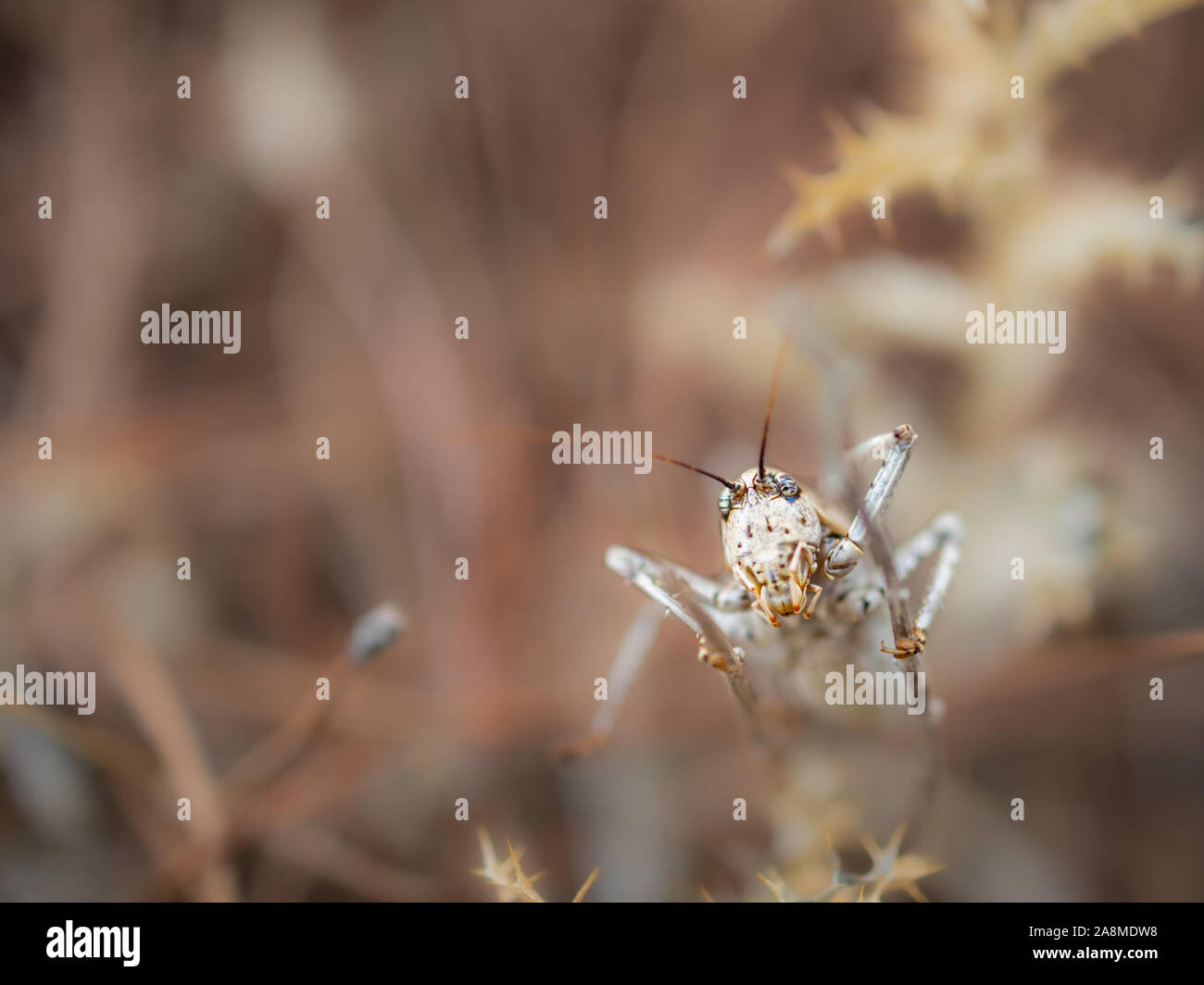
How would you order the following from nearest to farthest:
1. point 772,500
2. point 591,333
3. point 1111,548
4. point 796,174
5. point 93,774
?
point 772,500 < point 796,174 < point 1111,548 < point 93,774 < point 591,333

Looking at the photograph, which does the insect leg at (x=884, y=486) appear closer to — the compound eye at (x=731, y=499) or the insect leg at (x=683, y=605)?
the compound eye at (x=731, y=499)

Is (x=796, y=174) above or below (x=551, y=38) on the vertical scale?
below

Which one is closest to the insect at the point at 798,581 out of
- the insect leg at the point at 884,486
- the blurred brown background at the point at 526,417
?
the insect leg at the point at 884,486

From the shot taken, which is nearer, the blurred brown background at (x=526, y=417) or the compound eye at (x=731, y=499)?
the compound eye at (x=731, y=499)

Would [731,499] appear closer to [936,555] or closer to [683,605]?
[683,605]

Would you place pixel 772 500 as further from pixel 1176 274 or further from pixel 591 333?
pixel 1176 274

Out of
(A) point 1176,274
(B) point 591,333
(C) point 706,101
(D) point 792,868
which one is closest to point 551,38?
(C) point 706,101

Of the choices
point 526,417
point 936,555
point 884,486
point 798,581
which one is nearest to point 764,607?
point 798,581
